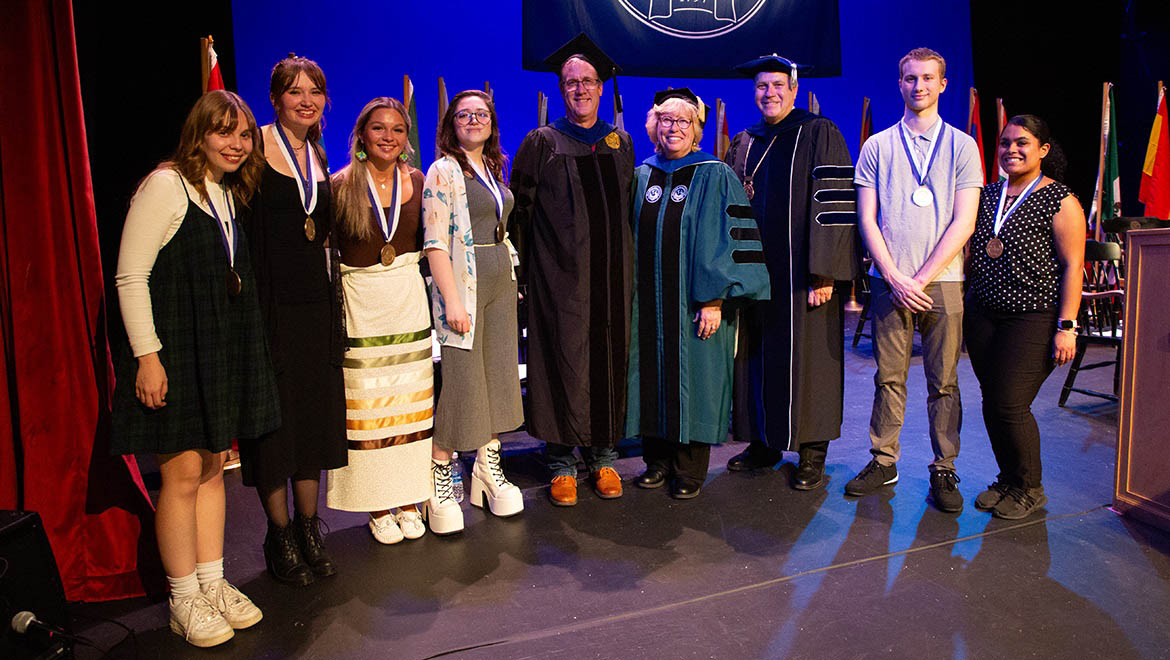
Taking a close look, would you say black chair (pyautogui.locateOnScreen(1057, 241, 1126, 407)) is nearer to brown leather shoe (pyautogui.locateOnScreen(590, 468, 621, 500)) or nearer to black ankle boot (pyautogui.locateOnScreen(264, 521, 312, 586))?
brown leather shoe (pyautogui.locateOnScreen(590, 468, 621, 500))

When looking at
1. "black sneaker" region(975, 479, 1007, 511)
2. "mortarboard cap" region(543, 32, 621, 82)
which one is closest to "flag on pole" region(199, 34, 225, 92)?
"mortarboard cap" region(543, 32, 621, 82)

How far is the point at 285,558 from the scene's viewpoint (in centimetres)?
237

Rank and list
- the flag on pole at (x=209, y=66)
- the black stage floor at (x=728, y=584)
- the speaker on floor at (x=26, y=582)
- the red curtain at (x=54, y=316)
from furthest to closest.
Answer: the flag on pole at (x=209, y=66), the red curtain at (x=54, y=316), the black stage floor at (x=728, y=584), the speaker on floor at (x=26, y=582)

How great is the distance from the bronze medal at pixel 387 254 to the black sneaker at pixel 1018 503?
2.28 meters

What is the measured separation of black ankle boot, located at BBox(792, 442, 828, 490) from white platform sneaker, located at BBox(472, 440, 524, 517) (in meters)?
1.12

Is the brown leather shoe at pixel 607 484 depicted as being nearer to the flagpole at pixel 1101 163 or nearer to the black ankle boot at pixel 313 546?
the black ankle boot at pixel 313 546

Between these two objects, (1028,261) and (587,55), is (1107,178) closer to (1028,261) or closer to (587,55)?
(1028,261)

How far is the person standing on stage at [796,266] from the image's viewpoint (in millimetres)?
2979

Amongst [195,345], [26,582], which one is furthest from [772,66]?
[26,582]

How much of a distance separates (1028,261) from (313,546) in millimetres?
2541

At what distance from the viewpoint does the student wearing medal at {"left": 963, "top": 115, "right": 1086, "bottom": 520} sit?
264cm

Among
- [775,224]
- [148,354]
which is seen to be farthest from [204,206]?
[775,224]

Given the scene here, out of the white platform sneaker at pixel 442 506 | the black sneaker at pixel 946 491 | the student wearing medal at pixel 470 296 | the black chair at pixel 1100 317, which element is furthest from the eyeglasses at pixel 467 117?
the black chair at pixel 1100 317

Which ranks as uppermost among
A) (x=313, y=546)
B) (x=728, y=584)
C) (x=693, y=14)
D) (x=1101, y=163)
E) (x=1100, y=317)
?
(x=693, y=14)
